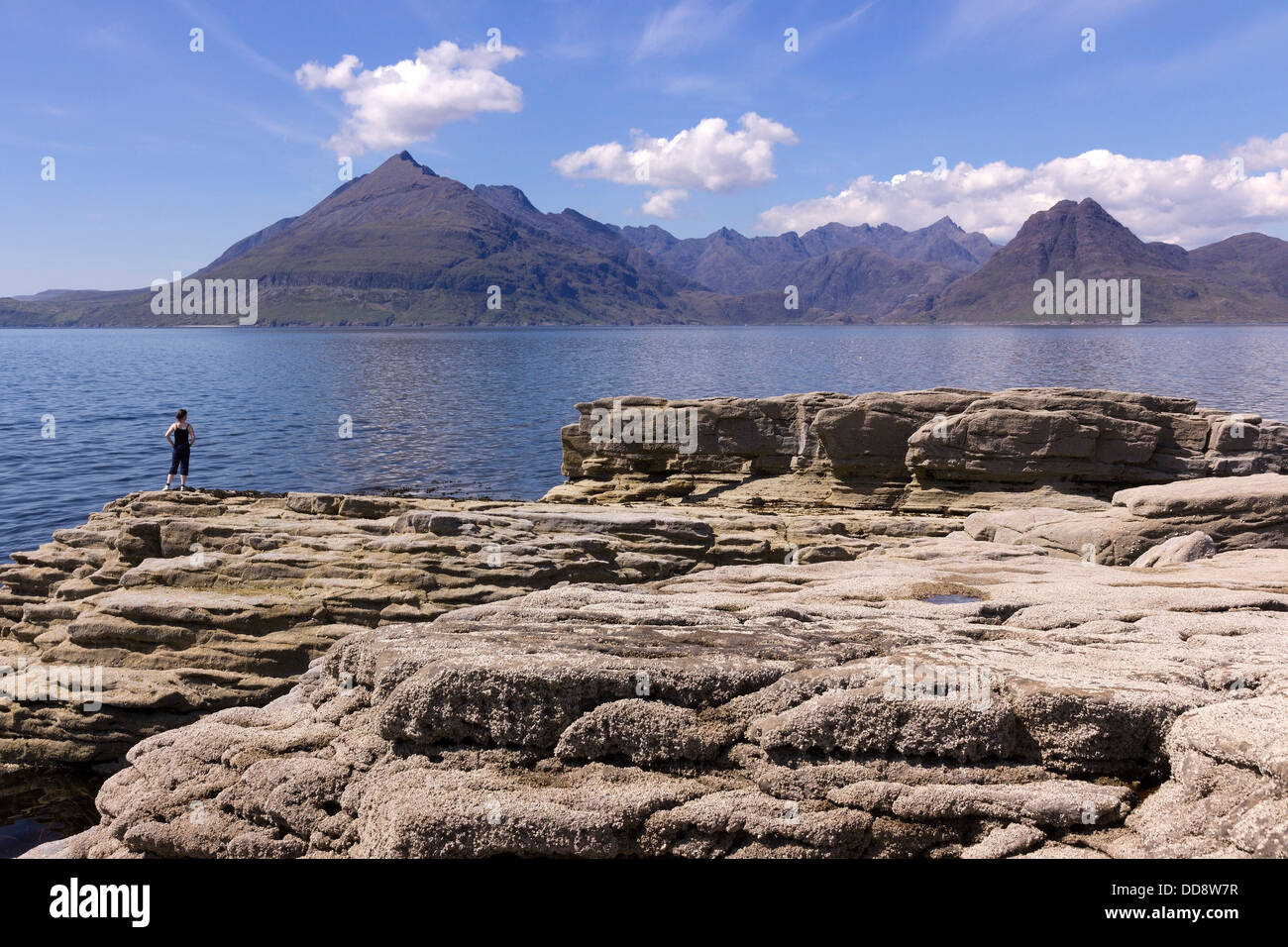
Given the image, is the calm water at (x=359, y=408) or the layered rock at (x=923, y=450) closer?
the layered rock at (x=923, y=450)

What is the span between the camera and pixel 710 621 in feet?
38.5

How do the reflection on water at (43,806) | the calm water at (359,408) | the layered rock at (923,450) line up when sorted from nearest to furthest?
the reflection on water at (43,806) → the layered rock at (923,450) → the calm water at (359,408)

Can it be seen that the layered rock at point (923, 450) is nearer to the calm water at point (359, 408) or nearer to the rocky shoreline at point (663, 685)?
the rocky shoreline at point (663, 685)

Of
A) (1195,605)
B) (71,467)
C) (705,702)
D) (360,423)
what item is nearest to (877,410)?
(1195,605)

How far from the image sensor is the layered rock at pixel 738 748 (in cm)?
785

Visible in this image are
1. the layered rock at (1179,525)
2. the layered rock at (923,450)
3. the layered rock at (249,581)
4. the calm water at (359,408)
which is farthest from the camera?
the calm water at (359,408)

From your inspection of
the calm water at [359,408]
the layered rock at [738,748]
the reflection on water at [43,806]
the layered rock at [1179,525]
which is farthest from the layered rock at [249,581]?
the layered rock at [738,748]

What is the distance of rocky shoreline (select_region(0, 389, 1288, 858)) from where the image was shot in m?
7.93

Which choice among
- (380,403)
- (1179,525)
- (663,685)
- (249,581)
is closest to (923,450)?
(1179,525)

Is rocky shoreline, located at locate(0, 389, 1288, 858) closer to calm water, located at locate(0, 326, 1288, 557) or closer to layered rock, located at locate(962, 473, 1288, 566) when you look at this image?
layered rock, located at locate(962, 473, 1288, 566)

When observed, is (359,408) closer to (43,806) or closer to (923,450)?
(923,450)

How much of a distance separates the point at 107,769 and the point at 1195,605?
22.2m

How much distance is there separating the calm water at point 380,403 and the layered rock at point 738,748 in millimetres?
30985

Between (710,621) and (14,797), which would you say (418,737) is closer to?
(710,621)
